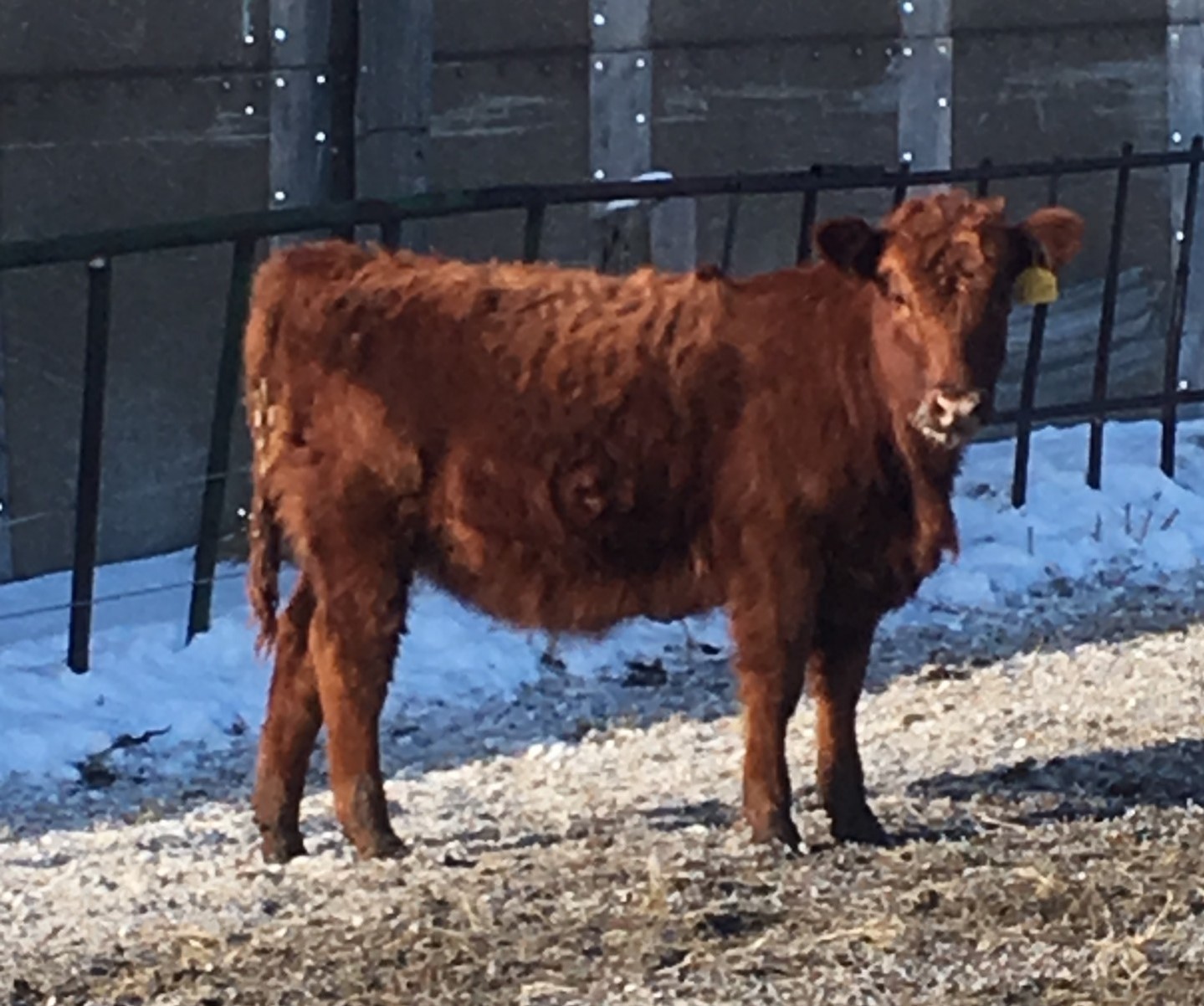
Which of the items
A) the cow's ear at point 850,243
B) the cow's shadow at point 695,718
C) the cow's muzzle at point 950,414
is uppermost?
the cow's ear at point 850,243

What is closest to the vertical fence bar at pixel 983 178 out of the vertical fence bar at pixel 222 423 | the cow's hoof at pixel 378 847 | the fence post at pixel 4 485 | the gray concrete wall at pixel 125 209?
the gray concrete wall at pixel 125 209

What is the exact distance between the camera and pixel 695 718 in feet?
28.7

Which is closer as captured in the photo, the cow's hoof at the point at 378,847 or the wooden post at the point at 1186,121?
the cow's hoof at the point at 378,847

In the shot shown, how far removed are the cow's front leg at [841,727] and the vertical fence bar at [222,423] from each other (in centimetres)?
268

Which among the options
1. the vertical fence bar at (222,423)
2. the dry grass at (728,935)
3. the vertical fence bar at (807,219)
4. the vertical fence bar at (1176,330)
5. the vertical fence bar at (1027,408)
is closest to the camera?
the dry grass at (728,935)

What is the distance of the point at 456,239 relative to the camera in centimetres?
1112

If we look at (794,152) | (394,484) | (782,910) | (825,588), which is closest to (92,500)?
(394,484)

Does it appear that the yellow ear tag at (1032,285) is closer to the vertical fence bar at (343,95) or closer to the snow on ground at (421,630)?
the snow on ground at (421,630)

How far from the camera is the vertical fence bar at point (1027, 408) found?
1157cm

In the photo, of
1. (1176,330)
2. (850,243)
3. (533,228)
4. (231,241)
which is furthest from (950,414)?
(1176,330)

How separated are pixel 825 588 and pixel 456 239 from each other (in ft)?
14.4

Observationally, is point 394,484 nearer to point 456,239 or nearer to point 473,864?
point 473,864

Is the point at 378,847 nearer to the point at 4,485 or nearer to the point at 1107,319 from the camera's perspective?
the point at 4,485

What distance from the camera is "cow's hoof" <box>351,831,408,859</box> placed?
6.91 metres
